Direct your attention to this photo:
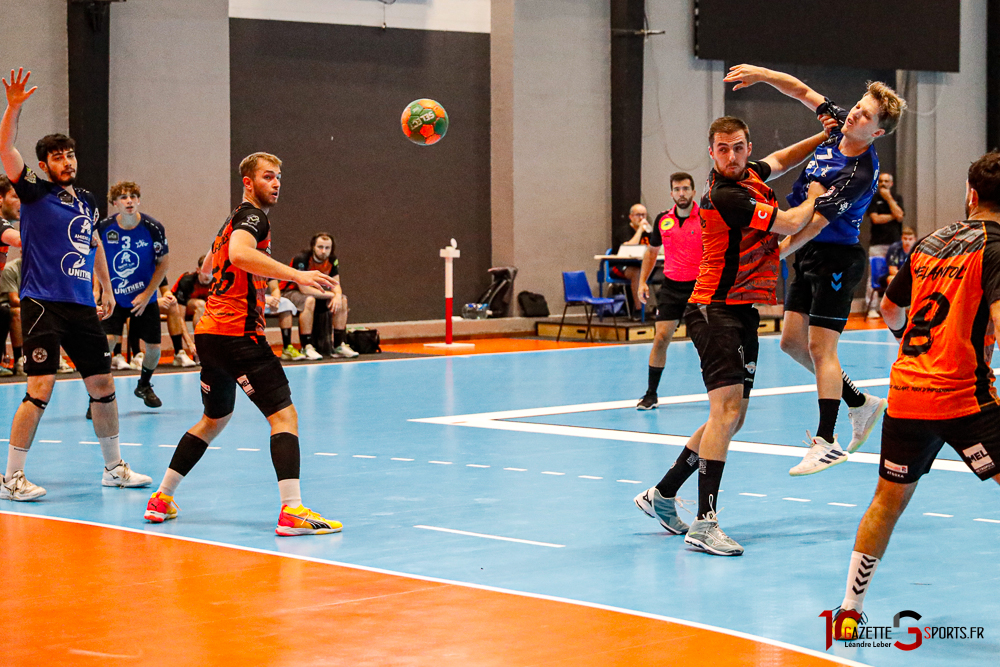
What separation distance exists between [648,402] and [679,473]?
4790 millimetres

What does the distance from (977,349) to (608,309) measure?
49.5 ft

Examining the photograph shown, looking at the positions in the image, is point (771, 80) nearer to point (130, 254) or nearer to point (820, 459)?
point (820, 459)

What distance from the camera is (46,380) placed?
7.50m

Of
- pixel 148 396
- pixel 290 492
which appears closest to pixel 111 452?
pixel 290 492

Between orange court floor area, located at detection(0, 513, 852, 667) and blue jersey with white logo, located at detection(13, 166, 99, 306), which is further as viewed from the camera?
blue jersey with white logo, located at detection(13, 166, 99, 306)

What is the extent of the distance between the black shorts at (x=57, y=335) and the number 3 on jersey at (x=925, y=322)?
4.85m

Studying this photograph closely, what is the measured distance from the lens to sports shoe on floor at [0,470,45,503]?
7.35 metres

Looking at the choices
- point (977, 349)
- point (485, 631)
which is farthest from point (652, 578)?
point (977, 349)

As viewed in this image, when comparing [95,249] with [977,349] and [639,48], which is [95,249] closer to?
[977,349]

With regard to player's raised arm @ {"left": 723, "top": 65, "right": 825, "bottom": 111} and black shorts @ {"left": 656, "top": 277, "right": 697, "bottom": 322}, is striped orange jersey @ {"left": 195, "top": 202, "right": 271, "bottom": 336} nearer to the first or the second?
player's raised arm @ {"left": 723, "top": 65, "right": 825, "bottom": 111}

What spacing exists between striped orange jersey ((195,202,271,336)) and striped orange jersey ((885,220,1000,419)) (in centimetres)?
337

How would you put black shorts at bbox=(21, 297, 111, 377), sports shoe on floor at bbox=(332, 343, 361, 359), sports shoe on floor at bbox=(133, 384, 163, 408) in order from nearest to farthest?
black shorts at bbox=(21, 297, 111, 377), sports shoe on floor at bbox=(133, 384, 163, 408), sports shoe on floor at bbox=(332, 343, 361, 359)

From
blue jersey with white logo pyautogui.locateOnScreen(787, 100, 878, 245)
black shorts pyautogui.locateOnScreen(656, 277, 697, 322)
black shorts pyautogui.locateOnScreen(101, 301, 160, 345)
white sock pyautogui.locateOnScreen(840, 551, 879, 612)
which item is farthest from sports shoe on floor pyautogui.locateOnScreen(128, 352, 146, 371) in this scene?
white sock pyautogui.locateOnScreen(840, 551, 879, 612)

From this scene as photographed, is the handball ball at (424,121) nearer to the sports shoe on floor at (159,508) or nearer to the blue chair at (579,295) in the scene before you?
the blue chair at (579,295)
